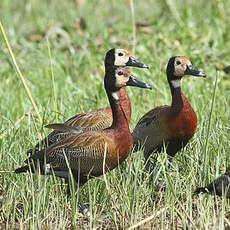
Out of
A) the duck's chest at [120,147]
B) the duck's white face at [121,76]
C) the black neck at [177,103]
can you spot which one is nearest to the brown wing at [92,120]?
the black neck at [177,103]

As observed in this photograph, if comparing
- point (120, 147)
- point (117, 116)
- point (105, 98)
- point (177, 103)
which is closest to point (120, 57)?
point (177, 103)

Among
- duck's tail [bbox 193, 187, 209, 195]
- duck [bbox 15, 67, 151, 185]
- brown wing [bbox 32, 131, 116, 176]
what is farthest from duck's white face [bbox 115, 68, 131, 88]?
duck's tail [bbox 193, 187, 209, 195]

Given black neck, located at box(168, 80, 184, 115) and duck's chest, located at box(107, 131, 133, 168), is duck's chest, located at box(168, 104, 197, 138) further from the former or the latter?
duck's chest, located at box(107, 131, 133, 168)

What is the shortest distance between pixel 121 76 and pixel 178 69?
0.77 m

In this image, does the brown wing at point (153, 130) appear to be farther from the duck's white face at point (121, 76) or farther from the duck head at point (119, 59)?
the duck's white face at point (121, 76)

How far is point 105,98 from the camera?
287 inches

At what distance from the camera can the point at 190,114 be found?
569 centimetres

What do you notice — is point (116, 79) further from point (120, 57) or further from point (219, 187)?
point (219, 187)

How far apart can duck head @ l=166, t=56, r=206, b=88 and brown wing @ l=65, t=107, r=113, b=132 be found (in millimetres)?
568

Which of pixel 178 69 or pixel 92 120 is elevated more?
pixel 178 69

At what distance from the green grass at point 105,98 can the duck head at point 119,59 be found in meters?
0.48

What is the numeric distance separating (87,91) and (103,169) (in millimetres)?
2911

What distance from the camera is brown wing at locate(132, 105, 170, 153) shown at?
575 centimetres

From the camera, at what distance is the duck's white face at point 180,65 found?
5.84 m
